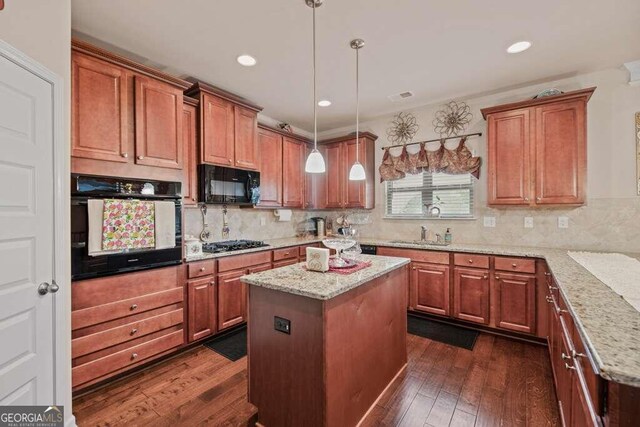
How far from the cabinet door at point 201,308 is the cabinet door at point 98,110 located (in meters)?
1.28

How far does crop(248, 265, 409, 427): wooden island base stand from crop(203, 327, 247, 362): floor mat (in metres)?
0.98

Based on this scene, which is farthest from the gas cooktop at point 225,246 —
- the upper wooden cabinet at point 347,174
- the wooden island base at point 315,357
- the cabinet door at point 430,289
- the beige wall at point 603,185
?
the beige wall at point 603,185

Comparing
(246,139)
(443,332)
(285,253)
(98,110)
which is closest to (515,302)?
(443,332)

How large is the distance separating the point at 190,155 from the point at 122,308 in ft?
5.04

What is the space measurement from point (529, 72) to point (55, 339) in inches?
178

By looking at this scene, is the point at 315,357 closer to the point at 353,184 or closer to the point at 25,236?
the point at 25,236

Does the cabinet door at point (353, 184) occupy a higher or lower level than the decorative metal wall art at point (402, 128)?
lower

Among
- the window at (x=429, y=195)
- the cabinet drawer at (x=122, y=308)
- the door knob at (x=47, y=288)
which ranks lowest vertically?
the cabinet drawer at (x=122, y=308)

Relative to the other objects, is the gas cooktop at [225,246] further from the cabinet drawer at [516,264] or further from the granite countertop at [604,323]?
the granite countertop at [604,323]

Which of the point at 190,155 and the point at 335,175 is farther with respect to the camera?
the point at 335,175

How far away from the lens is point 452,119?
3.74 m

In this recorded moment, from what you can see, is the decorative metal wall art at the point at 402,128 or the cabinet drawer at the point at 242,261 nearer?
the cabinet drawer at the point at 242,261

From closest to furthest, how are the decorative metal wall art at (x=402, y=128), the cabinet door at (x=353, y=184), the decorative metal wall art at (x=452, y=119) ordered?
the decorative metal wall art at (x=452, y=119)
the decorative metal wall art at (x=402, y=128)
the cabinet door at (x=353, y=184)

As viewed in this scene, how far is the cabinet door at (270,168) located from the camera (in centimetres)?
384
